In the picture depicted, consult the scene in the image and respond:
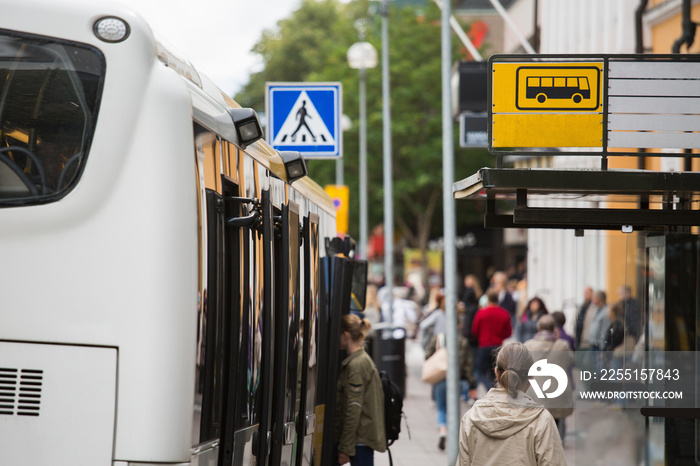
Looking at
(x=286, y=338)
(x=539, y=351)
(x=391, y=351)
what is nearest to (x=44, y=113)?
(x=286, y=338)

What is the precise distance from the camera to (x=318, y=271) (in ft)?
24.5

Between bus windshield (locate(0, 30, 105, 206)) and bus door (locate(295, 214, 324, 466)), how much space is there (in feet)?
8.85

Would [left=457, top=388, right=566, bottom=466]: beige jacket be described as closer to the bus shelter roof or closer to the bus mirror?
the bus shelter roof

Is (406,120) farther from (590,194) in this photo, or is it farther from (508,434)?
(508,434)

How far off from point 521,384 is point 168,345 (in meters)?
2.28

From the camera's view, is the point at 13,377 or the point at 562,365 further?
the point at 562,365

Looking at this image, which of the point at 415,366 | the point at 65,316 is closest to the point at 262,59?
the point at 415,366

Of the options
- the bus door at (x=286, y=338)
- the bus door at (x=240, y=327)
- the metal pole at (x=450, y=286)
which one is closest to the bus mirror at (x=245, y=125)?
the bus door at (x=240, y=327)

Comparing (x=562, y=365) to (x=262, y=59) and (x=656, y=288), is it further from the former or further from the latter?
(x=262, y=59)

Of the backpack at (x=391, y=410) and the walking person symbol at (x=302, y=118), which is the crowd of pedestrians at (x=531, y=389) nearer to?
the backpack at (x=391, y=410)

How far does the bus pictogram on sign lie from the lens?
6.77 meters

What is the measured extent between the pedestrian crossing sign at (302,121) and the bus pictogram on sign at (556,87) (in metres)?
4.60

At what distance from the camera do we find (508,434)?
17.3 feet

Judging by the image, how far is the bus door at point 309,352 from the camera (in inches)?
256
